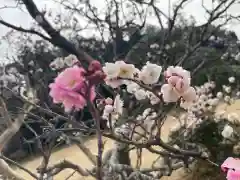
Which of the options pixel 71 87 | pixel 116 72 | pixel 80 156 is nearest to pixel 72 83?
pixel 71 87

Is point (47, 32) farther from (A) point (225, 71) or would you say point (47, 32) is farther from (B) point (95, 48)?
(A) point (225, 71)

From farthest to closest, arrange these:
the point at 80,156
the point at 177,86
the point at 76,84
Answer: the point at 80,156 < the point at 177,86 < the point at 76,84

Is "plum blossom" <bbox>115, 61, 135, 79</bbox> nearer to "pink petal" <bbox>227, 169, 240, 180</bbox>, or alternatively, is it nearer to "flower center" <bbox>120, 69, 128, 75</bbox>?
"flower center" <bbox>120, 69, 128, 75</bbox>

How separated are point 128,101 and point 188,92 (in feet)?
11.9

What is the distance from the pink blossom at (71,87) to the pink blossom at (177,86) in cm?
47

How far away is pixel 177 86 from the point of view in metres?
1.34

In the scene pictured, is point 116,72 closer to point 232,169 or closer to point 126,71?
point 126,71

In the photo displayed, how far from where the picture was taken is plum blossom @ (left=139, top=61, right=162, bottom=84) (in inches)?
59.1

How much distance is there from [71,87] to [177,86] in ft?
1.69

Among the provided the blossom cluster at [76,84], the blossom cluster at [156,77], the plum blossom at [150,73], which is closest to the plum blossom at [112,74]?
the blossom cluster at [156,77]

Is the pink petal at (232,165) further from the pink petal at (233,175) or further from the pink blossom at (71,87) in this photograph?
the pink blossom at (71,87)

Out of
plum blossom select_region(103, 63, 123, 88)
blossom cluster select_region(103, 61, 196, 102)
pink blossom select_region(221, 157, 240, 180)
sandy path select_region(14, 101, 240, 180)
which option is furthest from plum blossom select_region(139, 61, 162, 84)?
sandy path select_region(14, 101, 240, 180)

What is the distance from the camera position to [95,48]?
27.7ft

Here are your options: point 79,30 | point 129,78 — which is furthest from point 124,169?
point 79,30
